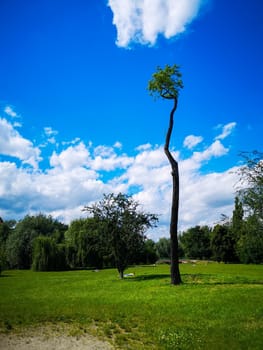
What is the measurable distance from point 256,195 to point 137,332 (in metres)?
13.1

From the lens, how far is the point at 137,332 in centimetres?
837

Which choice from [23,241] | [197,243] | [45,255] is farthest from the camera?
[197,243]

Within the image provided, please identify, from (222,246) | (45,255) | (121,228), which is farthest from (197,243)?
(121,228)

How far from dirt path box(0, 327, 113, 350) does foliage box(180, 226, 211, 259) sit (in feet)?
332

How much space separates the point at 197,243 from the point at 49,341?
10314cm

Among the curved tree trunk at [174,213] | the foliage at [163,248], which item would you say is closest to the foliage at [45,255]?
the curved tree trunk at [174,213]

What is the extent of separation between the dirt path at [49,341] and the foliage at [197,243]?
332 feet

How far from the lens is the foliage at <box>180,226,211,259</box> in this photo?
10375 cm

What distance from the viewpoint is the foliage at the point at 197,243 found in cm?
10375

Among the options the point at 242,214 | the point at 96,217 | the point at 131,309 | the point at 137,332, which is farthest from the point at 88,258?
the point at 137,332

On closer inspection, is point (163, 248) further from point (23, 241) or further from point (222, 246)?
point (23, 241)

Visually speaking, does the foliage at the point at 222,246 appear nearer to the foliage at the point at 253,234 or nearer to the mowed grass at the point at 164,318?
the foliage at the point at 253,234

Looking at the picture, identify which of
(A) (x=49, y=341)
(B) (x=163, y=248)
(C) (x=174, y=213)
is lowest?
(A) (x=49, y=341)

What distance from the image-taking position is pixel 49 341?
771 cm
